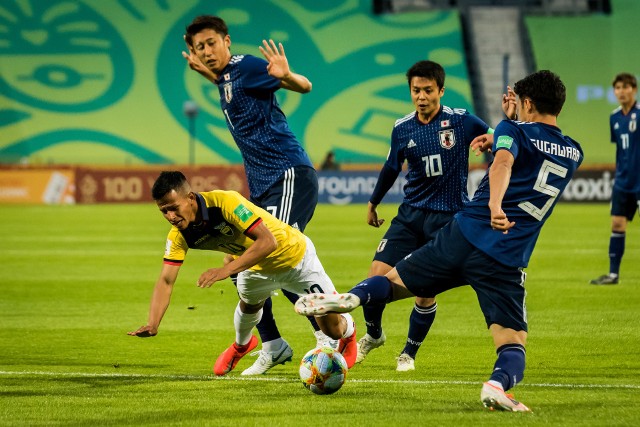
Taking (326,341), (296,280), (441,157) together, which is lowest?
(326,341)

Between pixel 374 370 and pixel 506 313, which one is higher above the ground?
pixel 506 313

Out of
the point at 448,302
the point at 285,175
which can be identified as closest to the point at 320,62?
the point at 448,302

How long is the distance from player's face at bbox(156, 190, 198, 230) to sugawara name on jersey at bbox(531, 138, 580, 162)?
2.07 metres

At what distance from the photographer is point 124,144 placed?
5194 centimetres

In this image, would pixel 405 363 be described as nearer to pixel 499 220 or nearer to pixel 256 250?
pixel 256 250

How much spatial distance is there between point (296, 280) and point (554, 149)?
2049 millimetres

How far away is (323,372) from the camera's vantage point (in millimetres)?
6711

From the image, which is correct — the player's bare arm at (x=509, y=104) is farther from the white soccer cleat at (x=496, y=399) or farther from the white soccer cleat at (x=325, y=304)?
the white soccer cleat at (x=496, y=399)

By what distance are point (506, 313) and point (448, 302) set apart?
6.69 m

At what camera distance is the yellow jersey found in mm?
6883

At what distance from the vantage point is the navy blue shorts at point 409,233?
27.2 ft

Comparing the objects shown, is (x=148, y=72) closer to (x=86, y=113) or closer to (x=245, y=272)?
(x=86, y=113)

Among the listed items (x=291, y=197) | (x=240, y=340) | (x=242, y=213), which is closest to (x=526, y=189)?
(x=242, y=213)

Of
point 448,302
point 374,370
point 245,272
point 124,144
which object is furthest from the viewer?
point 124,144
